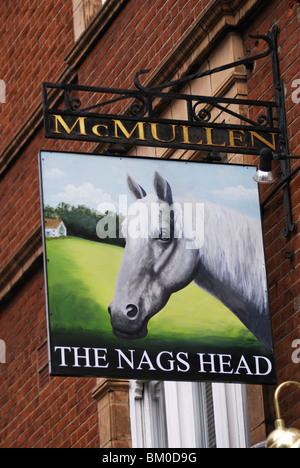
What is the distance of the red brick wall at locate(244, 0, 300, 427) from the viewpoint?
37.6ft

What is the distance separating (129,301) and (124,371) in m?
0.58

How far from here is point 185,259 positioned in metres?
11.1

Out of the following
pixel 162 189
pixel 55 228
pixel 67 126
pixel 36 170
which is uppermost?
pixel 36 170

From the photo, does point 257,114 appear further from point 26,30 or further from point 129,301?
point 26,30

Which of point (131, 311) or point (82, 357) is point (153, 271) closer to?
point (131, 311)

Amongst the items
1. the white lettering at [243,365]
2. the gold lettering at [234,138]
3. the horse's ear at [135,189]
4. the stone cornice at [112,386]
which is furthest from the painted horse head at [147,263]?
the stone cornice at [112,386]

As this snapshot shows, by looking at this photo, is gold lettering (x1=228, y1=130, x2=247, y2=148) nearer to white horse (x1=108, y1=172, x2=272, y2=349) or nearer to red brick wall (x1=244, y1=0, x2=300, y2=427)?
red brick wall (x1=244, y1=0, x2=300, y2=427)

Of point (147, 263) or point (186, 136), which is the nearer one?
point (147, 263)

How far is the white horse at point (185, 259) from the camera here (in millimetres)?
10969

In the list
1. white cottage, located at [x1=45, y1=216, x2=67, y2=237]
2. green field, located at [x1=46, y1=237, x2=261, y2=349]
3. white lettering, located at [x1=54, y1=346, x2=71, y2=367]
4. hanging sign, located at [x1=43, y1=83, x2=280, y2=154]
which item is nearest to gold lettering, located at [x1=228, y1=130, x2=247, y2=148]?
hanging sign, located at [x1=43, y1=83, x2=280, y2=154]

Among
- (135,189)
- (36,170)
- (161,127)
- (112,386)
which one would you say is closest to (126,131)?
(161,127)

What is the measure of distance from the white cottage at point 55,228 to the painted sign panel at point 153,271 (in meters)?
0.01

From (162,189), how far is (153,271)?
2.41 feet

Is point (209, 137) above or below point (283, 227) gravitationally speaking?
above
